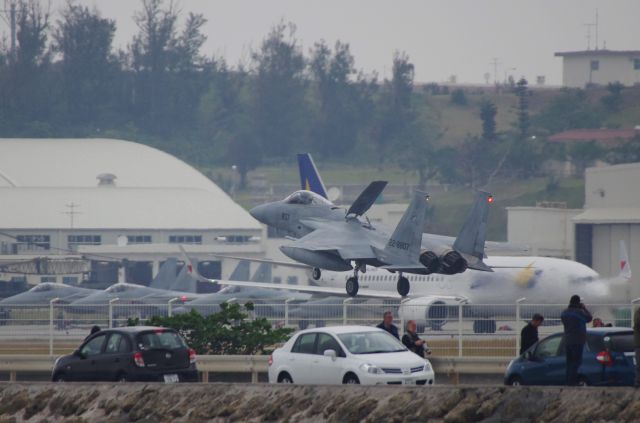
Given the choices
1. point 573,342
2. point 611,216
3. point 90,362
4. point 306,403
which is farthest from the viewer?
point 611,216

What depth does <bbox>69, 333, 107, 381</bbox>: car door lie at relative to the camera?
31.6 m

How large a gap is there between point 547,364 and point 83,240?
86.0m

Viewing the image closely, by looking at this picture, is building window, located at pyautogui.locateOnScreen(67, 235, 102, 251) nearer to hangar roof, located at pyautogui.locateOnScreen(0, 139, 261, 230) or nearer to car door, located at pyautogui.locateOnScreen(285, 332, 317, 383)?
hangar roof, located at pyautogui.locateOnScreen(0, 139, 261, 230)

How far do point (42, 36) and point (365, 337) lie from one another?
153 metres

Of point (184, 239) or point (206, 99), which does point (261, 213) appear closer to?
point (184, 239)

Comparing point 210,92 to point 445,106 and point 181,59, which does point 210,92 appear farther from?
point 445,106

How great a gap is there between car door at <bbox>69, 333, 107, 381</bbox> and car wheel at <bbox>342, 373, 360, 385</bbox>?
210 inches

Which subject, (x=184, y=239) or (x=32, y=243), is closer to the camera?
(x=32, y=243)

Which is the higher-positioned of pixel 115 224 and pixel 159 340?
pixel 115 224

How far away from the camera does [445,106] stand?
614ft

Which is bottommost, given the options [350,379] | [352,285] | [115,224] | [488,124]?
[350,379]

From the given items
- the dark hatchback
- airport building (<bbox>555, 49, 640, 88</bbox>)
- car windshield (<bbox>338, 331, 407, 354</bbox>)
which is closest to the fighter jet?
the dark hatchback

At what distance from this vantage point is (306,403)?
27.5m

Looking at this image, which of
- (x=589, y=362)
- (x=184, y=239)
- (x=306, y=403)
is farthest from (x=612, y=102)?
(x=306, y=403)
